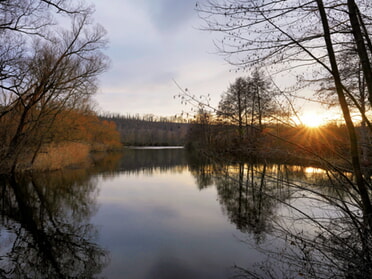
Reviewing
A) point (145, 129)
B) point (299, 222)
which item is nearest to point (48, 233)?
point (299, 222)

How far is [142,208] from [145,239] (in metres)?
2.65

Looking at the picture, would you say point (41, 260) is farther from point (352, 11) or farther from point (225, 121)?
point (352, 11)

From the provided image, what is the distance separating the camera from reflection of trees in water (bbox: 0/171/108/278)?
168 inches

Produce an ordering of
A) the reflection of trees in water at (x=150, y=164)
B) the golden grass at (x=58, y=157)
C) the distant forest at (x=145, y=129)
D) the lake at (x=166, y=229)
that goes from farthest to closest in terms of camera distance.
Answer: the distant forest at (x=145, y=129)
the reflection of trees in water at (x=150, y=164)
the golden grass at (x=58, y=157)
the lake at (x=166, y=229)

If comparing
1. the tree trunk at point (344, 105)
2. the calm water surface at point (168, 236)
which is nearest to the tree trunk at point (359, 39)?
the tree trunk at point (344, 105)

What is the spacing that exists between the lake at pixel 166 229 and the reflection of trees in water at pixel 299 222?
0.12 ft

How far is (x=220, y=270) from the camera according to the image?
429cm

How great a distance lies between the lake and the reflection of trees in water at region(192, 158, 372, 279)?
0.04 meters

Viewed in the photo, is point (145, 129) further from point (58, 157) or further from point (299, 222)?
point (299, 222)

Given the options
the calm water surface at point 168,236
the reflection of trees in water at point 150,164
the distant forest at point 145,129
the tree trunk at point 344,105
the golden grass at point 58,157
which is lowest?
the calm water surface at point 168,236

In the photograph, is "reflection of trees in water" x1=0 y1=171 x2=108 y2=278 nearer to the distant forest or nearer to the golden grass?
the golden grass

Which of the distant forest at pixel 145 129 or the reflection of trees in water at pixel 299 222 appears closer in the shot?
the reflection of trees in water at pixel 299 222

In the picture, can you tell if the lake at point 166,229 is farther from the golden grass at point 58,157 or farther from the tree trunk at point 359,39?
the golden grass at point 58,157

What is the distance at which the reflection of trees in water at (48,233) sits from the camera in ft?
14.0
